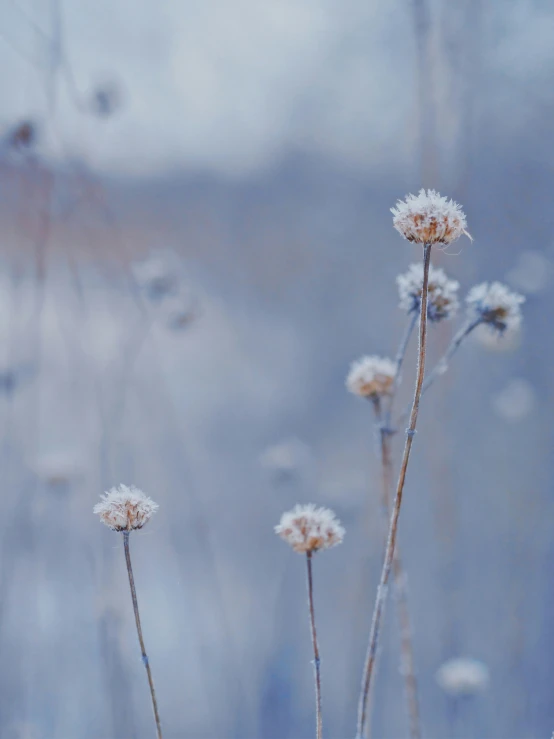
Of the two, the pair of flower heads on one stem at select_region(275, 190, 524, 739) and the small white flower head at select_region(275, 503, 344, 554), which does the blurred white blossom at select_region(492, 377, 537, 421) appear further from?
the small white flower head at select_region(275, 503, 344, 554)

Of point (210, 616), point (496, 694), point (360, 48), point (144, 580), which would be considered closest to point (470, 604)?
point (496, 694)

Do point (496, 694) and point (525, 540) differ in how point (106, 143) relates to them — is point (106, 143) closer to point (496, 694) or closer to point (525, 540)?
point (525, 540)

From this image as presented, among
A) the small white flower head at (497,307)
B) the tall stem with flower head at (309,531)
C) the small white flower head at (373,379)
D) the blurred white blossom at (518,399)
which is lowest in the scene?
the tall stem with flower head at (309,531)

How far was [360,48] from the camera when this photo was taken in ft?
5.28

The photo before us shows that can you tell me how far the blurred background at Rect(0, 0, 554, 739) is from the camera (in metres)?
1.14

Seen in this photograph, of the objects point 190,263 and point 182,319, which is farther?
point 190,263

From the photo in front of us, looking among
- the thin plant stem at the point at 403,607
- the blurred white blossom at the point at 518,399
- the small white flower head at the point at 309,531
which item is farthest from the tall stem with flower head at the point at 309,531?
the blurred white blossom at the point at 518,399

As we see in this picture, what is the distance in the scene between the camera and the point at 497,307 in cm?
60

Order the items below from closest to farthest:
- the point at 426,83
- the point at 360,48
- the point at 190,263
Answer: the point at 426,83, the point at 360,48, the point at 190,263

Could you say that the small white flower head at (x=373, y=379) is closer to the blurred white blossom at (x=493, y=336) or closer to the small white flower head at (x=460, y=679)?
the blurred white blossom at (x=493, y=336)

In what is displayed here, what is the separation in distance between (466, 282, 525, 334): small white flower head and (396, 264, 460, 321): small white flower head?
2cm

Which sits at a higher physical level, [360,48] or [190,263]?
[360,48]

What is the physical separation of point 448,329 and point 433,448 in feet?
0.77

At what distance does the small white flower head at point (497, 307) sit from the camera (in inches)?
23.6
